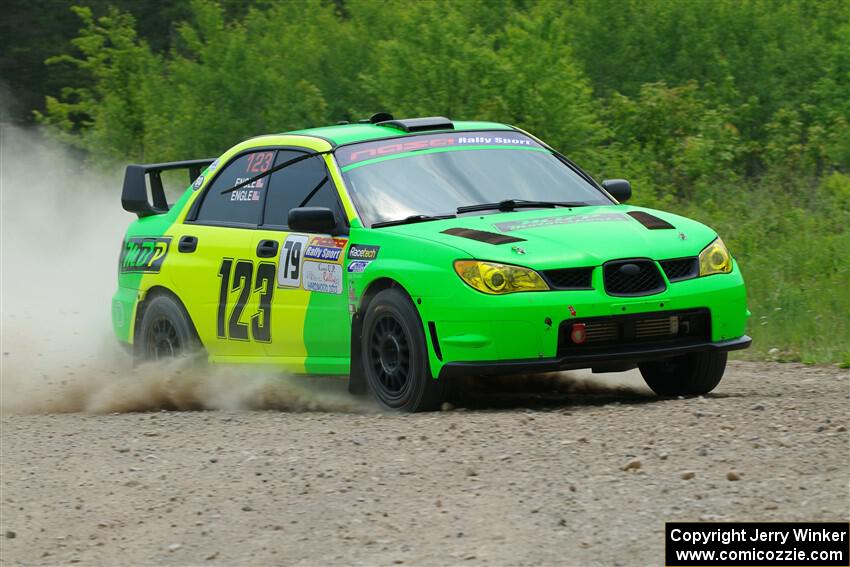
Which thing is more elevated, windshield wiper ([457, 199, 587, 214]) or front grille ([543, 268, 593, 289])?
windshield wiper ([457, 199, 587, 214])

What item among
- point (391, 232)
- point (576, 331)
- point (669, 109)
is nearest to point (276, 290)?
point (391, 232)

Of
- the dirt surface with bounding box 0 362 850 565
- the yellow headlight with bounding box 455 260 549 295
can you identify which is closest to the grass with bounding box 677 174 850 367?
the dirt surface with bounding box 0 362 850 565

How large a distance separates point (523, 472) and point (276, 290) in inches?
129

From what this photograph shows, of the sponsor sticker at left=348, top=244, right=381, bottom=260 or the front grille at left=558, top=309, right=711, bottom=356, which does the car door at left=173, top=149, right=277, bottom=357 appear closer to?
the sponsor sticker at left=348, top=244, right=381, bottom=260

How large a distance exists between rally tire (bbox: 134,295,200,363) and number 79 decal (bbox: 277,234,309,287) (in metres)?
1.12

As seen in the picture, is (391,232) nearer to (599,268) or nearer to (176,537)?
(599,268)

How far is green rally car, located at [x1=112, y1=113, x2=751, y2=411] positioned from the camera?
24.7ft

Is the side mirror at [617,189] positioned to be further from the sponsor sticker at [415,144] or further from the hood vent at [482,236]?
the hood vent at [482,236]

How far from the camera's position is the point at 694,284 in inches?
309

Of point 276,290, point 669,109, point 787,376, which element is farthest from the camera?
point 669,109

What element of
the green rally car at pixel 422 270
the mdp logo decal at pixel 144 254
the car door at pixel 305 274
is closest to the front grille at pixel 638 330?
the green rally car at pixel 422 270

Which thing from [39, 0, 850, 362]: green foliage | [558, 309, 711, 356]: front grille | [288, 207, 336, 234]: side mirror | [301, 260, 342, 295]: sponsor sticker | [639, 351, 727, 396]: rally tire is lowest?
[639, 351, 727, 396]: rally tire

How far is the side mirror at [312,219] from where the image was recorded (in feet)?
27.5

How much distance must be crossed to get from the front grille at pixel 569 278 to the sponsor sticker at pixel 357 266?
1.16 metres
